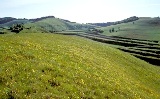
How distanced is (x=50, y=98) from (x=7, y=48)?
1285 cm

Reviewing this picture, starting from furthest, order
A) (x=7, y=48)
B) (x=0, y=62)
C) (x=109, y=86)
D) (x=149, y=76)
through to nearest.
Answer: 1. (x=149, y=76)
2. (x=7, y=48)
3. (x=109, y=86)
4. (x=0, y=62)

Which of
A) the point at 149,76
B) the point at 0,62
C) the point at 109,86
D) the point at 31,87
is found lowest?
the point at 149,76

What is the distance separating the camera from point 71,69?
27.8 meters

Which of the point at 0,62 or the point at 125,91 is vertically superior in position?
the point at 0,62

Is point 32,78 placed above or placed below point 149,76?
above

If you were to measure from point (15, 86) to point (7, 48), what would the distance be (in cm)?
1109

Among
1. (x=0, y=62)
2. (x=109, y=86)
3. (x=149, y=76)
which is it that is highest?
(x=0, y=62)

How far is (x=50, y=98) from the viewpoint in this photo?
1953 centimetres

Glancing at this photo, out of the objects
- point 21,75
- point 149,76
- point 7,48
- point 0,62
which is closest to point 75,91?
point 21,75

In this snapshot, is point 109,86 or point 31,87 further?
point 109,86

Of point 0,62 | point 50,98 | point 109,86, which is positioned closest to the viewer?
point 50,98

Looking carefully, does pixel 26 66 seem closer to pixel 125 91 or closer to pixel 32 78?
pixel 32 78

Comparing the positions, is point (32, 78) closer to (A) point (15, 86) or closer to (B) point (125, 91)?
(A) point (15, 86)

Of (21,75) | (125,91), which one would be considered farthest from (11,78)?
(125,91)
